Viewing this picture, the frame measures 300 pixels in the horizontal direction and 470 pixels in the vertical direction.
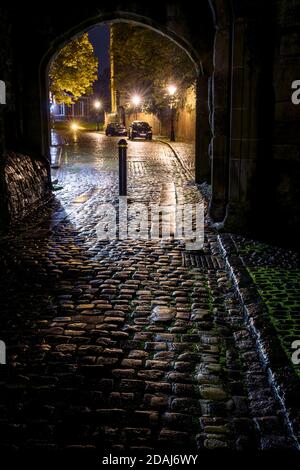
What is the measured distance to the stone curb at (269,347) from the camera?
9.41 feet

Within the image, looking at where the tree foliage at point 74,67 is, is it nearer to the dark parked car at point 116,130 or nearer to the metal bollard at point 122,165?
the metal bollard at point 122,165

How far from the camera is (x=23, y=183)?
9.40 metres

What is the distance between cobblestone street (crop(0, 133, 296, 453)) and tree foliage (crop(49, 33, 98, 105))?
63.6 ft

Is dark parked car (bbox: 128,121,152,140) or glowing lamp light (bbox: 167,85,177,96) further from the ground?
glowing lamp light (bbox: 167,85,177,96)

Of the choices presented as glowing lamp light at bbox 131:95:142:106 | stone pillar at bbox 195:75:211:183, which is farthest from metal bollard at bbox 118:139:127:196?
glowing lamp light at bbox 131:95:142:106

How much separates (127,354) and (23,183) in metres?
6.39

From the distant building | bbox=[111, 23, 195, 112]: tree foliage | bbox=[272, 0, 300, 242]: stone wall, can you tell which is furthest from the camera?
the distant building

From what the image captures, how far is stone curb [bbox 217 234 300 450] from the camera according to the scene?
287cm

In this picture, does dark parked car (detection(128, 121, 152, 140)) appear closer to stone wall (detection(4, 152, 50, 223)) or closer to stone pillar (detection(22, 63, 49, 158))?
stone pillar (detection(22, 63, 49, 158))

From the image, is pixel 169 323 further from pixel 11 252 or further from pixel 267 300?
pixel 11 252

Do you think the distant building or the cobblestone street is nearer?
the cobblestone street

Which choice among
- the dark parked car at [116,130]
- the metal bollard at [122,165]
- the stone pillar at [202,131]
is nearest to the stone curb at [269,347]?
the metal bollard at [122,165]

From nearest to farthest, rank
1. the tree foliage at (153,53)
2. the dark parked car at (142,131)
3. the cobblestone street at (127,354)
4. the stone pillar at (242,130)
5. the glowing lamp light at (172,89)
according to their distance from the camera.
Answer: the cobblestone street at (127,354), the stone pillar at (242,130), the tree foliage at (153,53), the glowing lamp light at (172,89), the dark parked car at (142,131)

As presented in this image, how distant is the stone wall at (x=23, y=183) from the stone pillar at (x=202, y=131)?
3.99m
